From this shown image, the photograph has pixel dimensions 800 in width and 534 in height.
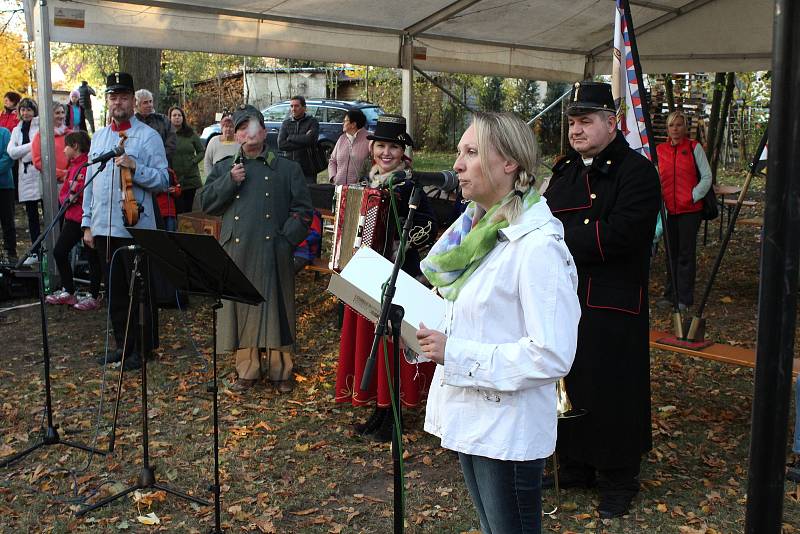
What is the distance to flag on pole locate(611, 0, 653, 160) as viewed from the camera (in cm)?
529

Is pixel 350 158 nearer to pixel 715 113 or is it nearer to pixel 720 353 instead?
pixel 720 353

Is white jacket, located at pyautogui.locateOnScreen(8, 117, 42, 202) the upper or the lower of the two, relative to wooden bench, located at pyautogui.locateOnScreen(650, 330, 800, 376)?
upper

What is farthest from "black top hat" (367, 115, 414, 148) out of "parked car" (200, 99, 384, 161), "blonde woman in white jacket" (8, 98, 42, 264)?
"parked car" (200, 99, 384, 161)

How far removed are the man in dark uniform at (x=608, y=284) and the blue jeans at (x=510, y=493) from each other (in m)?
1.72

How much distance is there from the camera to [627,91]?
5.33 meters

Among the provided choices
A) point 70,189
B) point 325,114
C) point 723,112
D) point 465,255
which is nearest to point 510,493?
point 465,255

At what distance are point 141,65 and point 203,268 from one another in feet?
31.0

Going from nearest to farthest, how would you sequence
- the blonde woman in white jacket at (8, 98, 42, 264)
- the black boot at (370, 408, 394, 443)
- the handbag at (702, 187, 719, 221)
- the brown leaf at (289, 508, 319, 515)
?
the brown leaf at (289, 508, 319, 515)
the black boot at (370, 408, 394, 443)
the handbag at (702, 187, 719, 221)
the blonde woman in white jacket at (8, 98, 42, 264)

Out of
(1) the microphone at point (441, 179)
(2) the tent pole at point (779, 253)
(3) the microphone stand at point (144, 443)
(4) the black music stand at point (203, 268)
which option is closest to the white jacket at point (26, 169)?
(3) the microphone stand at point (144, 443)

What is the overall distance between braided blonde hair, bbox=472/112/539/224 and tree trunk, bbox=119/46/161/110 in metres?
10.7

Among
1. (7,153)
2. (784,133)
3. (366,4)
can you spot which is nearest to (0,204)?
(7,153)

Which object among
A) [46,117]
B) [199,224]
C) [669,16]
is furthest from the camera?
[669,16]

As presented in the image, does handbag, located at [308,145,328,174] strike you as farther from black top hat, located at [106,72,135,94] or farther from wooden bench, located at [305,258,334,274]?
black top hat, located at [106,72,135,94]

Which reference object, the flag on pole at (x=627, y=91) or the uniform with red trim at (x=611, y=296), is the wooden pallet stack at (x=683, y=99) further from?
the uniform with red trim at (x=611, y=296)
